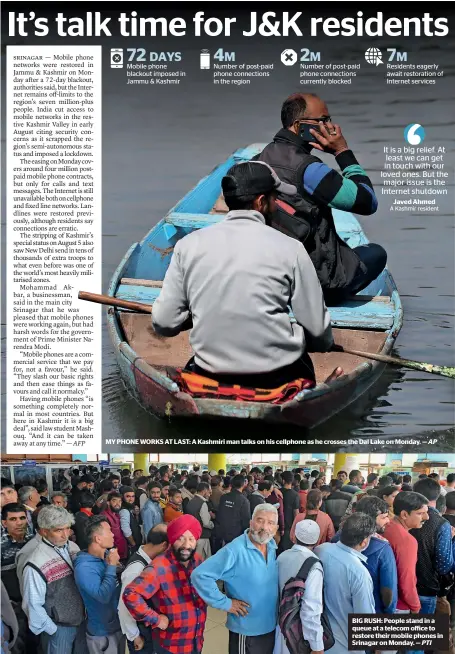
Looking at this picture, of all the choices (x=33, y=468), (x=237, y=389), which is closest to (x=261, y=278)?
(x=237, y=389)

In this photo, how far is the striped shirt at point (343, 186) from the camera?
14.4 ft

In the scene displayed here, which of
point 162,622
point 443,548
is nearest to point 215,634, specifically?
point 162,622

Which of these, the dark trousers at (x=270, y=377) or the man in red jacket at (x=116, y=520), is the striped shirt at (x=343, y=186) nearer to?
the dark trousers at (x=270, y=377)

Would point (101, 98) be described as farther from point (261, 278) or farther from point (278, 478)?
point (278, 478)

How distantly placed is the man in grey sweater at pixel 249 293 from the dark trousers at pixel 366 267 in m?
0.25

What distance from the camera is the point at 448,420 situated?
4504mm

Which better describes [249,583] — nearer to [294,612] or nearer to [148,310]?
[294,612]

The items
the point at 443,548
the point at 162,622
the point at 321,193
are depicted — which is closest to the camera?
the point at 162,622

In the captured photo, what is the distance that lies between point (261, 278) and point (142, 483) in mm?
1282

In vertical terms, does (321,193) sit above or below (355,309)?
above

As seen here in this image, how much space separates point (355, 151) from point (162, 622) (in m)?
2.65

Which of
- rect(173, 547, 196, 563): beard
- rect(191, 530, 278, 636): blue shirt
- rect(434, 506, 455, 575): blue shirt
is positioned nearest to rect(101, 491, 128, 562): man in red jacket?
rect(173, 547, 196, 563): beard

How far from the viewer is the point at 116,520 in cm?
441

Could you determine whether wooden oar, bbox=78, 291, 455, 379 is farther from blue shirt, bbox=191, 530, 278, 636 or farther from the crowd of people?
blue shirt, bbox=191, 530, 278, 636
